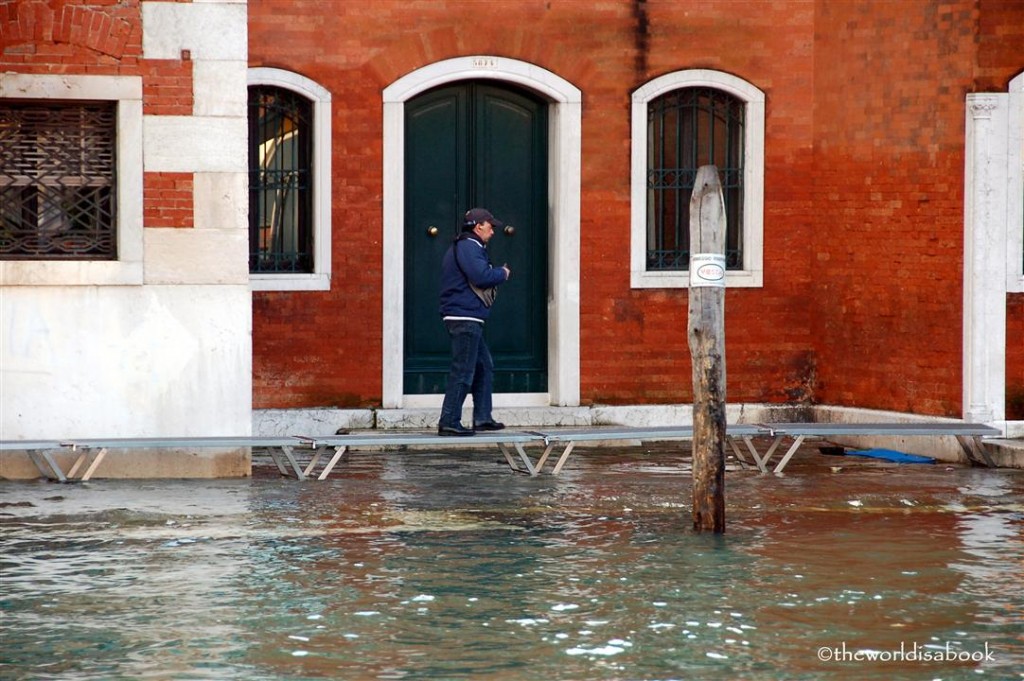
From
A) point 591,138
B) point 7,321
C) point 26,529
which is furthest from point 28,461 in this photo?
point 591,138

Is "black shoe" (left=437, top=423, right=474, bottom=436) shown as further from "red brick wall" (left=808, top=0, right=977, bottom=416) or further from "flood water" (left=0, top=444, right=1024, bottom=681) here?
"red brick wall" (left=808, top=0, right=977, bottom=416)

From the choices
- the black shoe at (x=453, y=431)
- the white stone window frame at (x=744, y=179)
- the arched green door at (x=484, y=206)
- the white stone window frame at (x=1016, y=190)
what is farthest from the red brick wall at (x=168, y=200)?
the white stone window frame at (x=1016, y=190)

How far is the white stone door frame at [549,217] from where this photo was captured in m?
15.1

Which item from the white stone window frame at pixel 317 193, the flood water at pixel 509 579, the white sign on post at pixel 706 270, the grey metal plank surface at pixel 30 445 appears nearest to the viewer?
the flood water at pixel 509 579

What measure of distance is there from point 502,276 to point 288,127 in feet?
9.58

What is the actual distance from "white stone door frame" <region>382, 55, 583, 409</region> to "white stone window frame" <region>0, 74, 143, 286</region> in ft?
10.1

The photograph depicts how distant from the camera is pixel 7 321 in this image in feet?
40.5

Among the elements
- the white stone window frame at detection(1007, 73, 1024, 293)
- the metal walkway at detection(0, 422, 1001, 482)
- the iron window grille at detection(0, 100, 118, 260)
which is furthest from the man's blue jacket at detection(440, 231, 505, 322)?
the white stone window frame at detection(1007, 73, 1024, 293)

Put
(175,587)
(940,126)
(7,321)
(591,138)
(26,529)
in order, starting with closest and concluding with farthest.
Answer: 1. (175,587)
2. (26,529)
3. (7,321)
4. (940,126)
5. (591,138)

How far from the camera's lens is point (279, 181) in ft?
49.5

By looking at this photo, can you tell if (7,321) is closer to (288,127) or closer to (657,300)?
(288,127)

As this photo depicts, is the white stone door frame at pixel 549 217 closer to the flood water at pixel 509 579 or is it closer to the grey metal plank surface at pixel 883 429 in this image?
the flood water at pixel 509 579

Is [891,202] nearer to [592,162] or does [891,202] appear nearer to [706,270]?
[592,162]

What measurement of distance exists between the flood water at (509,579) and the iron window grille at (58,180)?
63.6 inches
